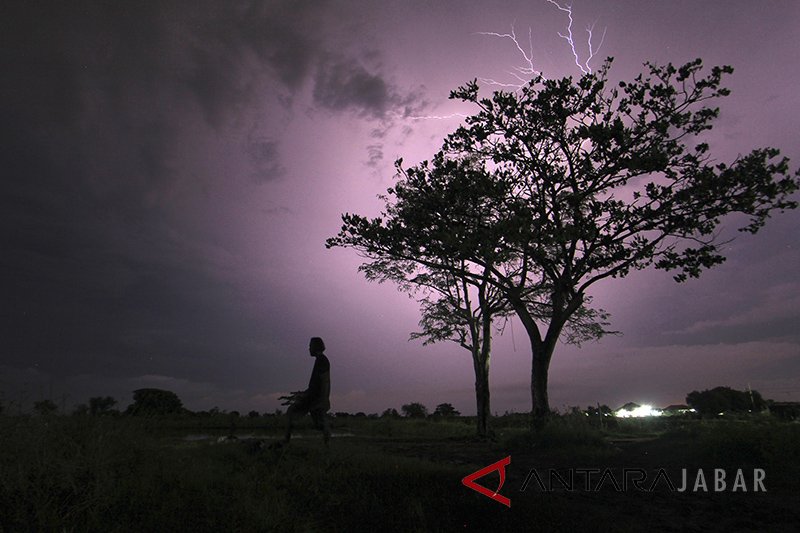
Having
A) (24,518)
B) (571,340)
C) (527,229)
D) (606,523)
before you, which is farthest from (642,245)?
(24,518)

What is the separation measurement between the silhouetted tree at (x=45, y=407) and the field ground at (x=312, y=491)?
0.20 meters

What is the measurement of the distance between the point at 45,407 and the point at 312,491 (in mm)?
5067

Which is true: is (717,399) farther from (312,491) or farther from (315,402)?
(312,491)

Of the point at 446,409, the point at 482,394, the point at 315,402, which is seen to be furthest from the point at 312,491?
the point at 446,409

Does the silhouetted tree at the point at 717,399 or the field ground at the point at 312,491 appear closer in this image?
the field ground at the point at 312,491

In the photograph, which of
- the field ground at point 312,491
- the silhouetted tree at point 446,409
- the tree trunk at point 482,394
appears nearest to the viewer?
the field ground at point 312,491

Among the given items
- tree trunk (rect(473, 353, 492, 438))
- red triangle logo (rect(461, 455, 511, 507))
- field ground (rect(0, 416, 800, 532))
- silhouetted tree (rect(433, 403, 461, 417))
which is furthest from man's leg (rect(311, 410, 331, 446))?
silhouetted tree (rect(433, 403, 461, 417))

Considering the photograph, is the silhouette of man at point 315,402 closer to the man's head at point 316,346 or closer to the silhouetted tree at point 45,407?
the man's head at point 316,346

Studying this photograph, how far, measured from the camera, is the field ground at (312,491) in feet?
20.7

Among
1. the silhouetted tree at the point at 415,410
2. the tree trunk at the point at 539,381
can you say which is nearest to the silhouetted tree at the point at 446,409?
the silhouetted tree at the point at 415,410

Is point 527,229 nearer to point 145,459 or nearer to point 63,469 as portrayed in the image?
point 145,459

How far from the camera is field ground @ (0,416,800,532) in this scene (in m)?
6.30

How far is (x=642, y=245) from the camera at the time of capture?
54.3 ft

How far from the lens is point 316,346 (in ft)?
39.9
